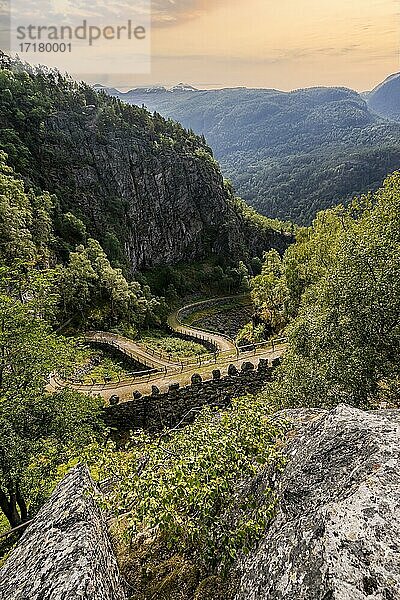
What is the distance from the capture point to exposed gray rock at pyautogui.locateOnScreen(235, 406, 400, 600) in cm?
347

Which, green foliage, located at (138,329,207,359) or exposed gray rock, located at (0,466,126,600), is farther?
green foliage, located at (138,329,207,359)

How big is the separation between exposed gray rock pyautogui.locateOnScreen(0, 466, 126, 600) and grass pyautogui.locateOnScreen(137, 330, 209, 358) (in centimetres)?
3732

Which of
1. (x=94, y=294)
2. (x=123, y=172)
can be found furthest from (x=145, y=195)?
(x=94, y=294)

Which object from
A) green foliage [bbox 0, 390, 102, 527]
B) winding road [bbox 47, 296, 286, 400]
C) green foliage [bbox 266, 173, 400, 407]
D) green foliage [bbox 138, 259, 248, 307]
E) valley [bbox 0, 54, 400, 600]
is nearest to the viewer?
valley [bbox 0, 54, 400, 600]

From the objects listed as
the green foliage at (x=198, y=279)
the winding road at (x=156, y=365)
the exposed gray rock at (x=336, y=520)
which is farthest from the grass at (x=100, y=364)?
the green foliage at (x=198, y=279)

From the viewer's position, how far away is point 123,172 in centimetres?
8719

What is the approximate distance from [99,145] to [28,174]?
22610 millimetres

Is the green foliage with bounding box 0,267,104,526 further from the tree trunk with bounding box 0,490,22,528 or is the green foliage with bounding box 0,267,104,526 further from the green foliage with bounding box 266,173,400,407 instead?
the green foliage with bounding box 266,173,400,407

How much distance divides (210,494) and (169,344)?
147 feet

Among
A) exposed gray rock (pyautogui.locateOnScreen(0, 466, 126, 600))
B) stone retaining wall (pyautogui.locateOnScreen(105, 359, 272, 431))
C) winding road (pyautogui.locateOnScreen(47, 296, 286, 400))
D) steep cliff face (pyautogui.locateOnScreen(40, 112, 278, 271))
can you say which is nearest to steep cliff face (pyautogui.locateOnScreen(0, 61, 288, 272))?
steep cliff face (pyautogui.locateOnScreen(40, 112, 278, 271))

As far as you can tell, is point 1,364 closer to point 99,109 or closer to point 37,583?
point 37,583

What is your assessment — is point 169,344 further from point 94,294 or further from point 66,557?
point 66,557

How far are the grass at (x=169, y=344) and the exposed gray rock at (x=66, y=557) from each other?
3732cm

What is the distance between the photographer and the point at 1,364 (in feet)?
41.9
